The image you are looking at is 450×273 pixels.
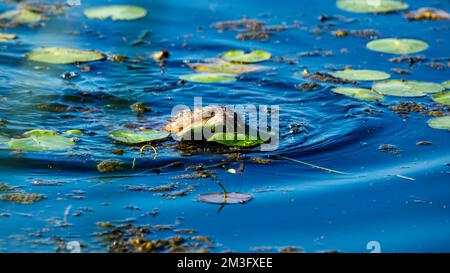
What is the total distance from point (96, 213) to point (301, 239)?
118 centimetres

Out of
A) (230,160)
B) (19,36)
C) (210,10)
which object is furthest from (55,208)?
(210,10)

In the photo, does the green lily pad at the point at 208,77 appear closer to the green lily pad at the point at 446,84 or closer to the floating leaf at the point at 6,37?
the green lily pad at the point at 446,84

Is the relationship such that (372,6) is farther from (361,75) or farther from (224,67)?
(224,67)

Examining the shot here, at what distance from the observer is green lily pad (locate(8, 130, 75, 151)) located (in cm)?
527

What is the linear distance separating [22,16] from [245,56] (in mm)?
2596

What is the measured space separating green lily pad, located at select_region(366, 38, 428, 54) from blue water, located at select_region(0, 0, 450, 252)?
8cm

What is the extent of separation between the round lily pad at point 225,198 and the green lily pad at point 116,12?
13.0 ft

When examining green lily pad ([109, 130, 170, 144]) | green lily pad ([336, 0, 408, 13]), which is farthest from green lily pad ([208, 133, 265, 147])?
green lily pad ([336, 0, 408, 13])

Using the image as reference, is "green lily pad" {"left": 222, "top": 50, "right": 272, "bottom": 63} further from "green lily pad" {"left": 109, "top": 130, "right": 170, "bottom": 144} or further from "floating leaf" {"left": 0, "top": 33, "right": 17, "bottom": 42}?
"floating leaf" {"left": 0, "top": 33, "right": 17, "bottom": 42}

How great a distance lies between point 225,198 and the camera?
475 cm

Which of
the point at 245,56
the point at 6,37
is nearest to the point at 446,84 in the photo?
the point at 245,56
